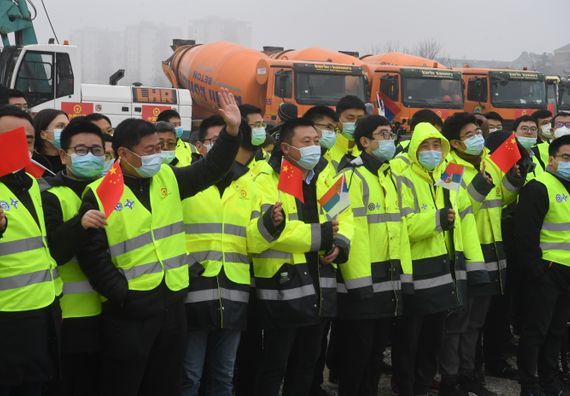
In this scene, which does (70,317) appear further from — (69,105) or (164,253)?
(69,105)

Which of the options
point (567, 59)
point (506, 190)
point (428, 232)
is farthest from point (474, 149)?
point (567, 59)

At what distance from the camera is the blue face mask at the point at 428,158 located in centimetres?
492

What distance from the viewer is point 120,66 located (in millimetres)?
25797

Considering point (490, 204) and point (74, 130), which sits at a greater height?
point (74, 130)

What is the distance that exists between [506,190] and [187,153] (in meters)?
2.58

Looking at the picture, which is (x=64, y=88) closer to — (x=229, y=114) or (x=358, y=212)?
(x=358, y=212)

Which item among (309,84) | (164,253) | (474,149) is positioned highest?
(309,84)

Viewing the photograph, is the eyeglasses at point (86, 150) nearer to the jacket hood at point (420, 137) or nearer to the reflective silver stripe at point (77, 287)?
the reflective silver stripe at point (77, 287)

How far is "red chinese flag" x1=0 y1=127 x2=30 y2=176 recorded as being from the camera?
10.8 ft

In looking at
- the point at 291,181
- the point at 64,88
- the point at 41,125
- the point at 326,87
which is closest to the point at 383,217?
the point at 291,181

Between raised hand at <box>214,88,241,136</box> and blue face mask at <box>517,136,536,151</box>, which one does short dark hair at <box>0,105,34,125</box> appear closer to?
raised hand at <box>214,88,241,136</box>

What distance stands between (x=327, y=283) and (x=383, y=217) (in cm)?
60

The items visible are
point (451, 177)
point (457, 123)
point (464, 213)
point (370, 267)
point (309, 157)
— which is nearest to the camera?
point (309, 157)

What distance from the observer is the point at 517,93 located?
18266 millimetres
